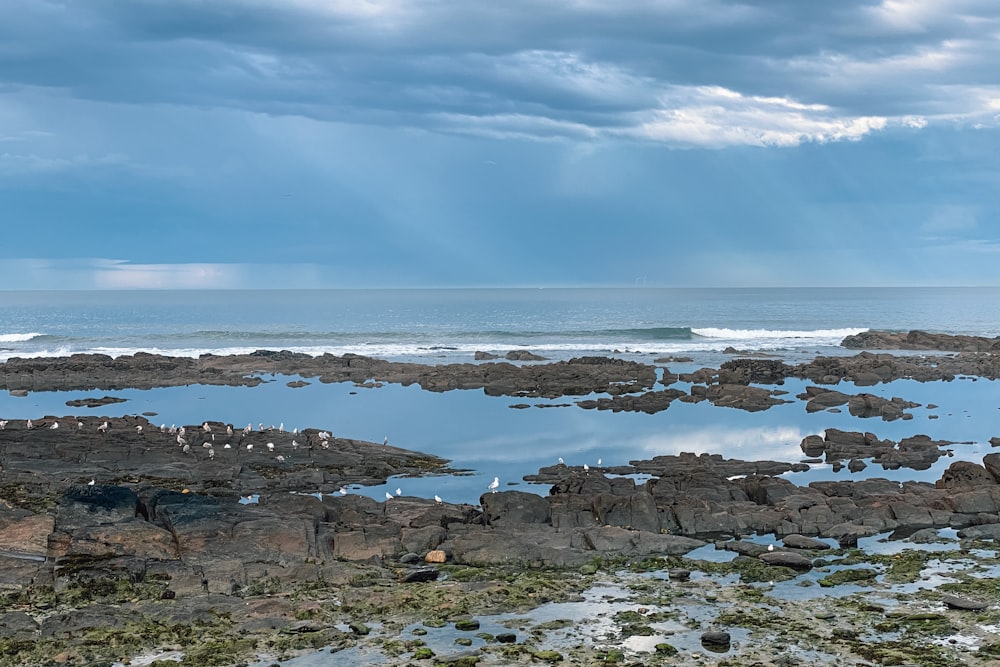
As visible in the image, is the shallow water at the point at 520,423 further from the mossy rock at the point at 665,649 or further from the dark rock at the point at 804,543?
the mossy rock at the point at 665,649

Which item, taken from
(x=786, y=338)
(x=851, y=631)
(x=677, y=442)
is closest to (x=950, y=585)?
(x=851, y=631)

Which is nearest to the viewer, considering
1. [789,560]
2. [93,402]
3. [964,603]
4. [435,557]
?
[964,603]

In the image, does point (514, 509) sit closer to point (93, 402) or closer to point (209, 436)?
point (209, 436)

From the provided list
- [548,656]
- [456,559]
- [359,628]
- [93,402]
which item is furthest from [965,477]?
[93,402]

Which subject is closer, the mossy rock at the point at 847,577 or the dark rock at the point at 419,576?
the mossy rock at the point at 847,577

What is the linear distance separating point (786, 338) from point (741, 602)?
90377mm

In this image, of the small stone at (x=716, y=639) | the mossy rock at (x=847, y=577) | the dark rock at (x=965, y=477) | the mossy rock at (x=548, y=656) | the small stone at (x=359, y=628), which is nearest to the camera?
the mossy rock at (x=548, y=656)

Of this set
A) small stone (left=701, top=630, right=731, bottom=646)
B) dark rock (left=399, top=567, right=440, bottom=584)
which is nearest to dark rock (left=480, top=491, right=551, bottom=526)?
dark rock (left=399, top=567, right=440, bottom=584)

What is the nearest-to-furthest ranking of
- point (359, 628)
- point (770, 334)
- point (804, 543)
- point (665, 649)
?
point (665, 649) → point (359, 628) → point (804, 543) → point (770, 334)

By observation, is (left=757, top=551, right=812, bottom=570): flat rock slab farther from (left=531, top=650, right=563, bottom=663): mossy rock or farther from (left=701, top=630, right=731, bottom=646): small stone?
(left=531, top=650, right=563, bottom=663): mossy rock

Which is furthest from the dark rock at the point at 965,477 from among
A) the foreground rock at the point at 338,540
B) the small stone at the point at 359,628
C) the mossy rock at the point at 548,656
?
the small stone at the point at 359,628

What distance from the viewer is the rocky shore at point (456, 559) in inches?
619

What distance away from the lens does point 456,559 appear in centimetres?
2067

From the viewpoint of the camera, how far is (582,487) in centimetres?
2684
